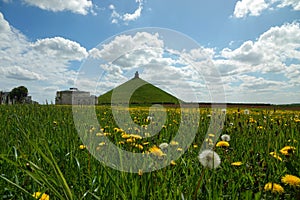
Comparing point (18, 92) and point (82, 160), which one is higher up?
point (18, 92)

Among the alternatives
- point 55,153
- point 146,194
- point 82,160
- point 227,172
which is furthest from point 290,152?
point 55,153

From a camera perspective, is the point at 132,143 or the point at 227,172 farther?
the point at 132,143

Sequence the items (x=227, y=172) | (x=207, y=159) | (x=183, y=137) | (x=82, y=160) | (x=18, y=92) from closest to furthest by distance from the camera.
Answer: (x=207, y=159)
(x=227, y=172)
(x=82, y=160)
(x=183, y=137)
(x=18, y=92)

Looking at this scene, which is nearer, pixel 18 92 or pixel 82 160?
pixel 82 160

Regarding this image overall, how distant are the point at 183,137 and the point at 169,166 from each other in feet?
5.21

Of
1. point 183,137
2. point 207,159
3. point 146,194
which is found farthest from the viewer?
point 183,137

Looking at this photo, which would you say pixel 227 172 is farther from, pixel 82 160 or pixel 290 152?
pixel 82 160

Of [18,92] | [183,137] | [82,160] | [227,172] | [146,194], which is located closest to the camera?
[146,194]

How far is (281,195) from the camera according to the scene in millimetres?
1495

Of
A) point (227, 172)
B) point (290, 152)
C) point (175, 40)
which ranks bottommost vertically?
point (227, 172)

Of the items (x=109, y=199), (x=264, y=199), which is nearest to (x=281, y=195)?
(x=264, y=199)

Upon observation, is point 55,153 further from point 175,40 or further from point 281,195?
point 281,195

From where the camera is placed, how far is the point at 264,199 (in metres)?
1.36

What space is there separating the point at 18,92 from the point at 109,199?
284ft
